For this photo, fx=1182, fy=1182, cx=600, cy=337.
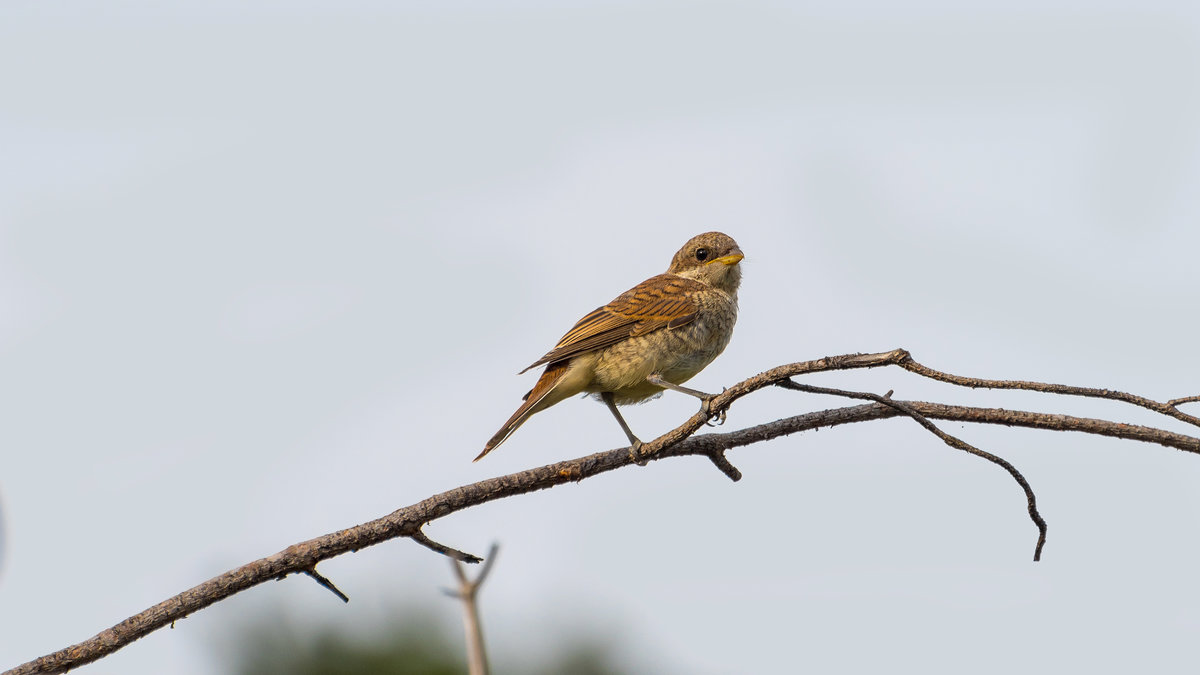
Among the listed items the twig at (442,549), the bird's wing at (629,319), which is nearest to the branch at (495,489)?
the twig at (442,549)

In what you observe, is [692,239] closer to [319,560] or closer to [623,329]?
[623,329]

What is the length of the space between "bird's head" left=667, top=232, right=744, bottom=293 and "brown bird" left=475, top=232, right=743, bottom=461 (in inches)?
17.7

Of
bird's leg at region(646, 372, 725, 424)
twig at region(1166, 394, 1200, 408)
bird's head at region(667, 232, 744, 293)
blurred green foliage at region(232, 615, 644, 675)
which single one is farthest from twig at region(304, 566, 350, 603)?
blurred green foliage at region(232, 615, 644, 675)

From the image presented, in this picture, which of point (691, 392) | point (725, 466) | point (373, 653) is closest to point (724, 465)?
point (725, 466)

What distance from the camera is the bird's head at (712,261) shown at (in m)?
8.64

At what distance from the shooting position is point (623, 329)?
7.57m

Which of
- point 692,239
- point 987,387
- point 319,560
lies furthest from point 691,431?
point 692,239

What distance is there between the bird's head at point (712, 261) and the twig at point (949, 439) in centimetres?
455

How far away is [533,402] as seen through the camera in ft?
23.2

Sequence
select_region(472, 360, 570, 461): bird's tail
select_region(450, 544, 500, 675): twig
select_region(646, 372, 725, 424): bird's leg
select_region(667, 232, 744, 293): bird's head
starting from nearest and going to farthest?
select_region(450, 544, 500, 675): twig < select_region(646, 372, 725, 424): bird's leg < select_region(472, 360, 570, 461): bird's tail < select_region(667, 232, 744, 293): bird's head

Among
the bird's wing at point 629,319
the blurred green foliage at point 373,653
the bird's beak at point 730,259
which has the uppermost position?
the bird's beak at point 730,259

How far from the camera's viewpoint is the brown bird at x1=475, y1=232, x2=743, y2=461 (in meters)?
7.32

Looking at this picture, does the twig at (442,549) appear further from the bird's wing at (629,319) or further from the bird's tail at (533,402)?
the bird's wing at (629,319)

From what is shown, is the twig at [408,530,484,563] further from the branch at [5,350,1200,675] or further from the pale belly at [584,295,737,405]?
the pale belly at [584,295,737,405]
